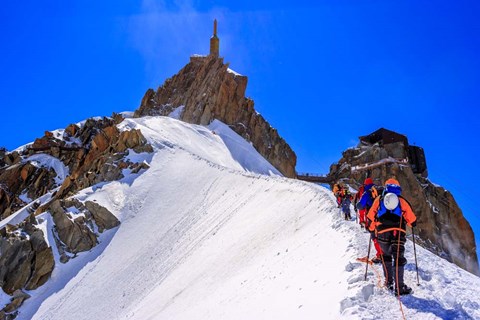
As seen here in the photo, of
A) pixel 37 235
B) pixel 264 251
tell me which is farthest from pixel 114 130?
pixel 264 251

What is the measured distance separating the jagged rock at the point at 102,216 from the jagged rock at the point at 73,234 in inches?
40.3

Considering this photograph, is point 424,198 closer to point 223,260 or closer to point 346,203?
point 223,260

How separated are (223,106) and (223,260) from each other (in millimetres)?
50023

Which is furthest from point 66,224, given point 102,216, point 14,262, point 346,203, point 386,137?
point 386,137

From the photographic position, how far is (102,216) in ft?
109

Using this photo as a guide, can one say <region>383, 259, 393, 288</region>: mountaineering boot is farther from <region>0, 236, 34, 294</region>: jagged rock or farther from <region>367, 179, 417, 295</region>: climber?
<region>0, 236, 34, 294</region>: jagged rock

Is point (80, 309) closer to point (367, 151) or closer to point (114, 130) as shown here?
point (114, 130)

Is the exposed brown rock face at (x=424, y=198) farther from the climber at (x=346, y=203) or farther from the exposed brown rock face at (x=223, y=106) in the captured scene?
the climber at (x=346, y=203)

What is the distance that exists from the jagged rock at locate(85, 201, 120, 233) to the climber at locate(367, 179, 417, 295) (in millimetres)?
27971

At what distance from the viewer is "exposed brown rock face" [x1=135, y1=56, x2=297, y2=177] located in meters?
65.4

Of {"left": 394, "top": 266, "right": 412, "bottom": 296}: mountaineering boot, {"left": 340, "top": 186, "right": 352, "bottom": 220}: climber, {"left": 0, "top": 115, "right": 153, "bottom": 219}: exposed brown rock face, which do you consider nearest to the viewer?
{"left": 394, "top": 266, "right": 412, "bottom": 296}: mountaineering boot

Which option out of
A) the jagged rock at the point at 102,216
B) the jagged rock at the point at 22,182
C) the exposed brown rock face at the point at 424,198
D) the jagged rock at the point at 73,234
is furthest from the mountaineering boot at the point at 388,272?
the jagged rock at the point at 22,182

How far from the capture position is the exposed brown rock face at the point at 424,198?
189 feet

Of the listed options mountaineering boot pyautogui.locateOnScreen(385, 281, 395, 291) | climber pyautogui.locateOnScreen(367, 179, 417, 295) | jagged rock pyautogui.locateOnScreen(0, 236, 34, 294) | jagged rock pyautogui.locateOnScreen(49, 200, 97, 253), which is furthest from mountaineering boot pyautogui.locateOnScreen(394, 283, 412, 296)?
jagged rock pyautogui.locateOnScreen(0, 236, 34, 294)
